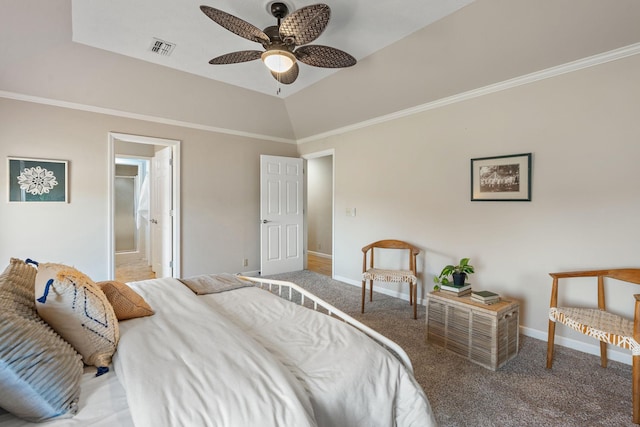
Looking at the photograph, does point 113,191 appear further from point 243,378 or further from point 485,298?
point 485,298

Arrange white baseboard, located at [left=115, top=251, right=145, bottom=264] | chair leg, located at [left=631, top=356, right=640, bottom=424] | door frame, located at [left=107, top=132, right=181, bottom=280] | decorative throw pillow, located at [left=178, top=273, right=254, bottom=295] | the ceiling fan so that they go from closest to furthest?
chair leg, located at [left=631, top=356, right=640, bottom=424], the ceiling fan, decorative throw pillow, located at [left=178, top=273, right=254, bottom=295], door frame, located at [left=107, top=132, right=181, bottom=280], white baseboard, located at [left=115, top=251, right=145, bottom=264]

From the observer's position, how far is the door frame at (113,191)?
3.69 meters

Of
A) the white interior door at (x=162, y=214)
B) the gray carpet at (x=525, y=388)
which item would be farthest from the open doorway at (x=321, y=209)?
the gray carpet at (x=525, y=388)

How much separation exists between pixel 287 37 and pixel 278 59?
15cm

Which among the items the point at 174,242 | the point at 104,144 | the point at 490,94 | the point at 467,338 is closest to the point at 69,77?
the point at 104,144

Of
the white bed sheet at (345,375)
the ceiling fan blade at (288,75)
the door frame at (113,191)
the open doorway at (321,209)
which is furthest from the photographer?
the open doorway at (321,209)

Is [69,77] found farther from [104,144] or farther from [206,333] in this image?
[206,333]

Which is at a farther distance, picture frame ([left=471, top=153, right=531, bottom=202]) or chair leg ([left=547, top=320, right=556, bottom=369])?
picture frame ([left=471, top=153, right=531, bottom=202])

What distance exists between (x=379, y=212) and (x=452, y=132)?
136 centimetres

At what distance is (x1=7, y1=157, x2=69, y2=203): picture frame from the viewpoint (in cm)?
318

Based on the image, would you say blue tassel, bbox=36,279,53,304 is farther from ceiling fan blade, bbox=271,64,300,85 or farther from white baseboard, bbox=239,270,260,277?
white baseboard, bbox=239,270,260,277

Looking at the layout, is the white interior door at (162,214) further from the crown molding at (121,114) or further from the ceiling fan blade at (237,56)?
the ceiling fan blade at (237,56)

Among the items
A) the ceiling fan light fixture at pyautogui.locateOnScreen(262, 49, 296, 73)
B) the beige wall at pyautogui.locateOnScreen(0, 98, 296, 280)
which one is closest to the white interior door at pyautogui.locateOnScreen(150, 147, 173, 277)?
the beige wall at pyautogui.locateOnScreen(0, 98, 296, 280)

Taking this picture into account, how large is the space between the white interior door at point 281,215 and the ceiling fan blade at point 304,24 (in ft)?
9.64
